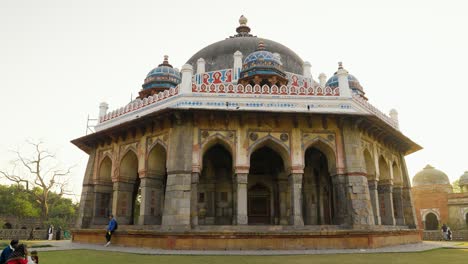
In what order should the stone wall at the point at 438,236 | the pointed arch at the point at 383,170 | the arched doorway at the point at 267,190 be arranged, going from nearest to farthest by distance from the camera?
the arched doorway at the point at 267,190 → the pointed arch at the point at 383,170 → the stone wall at the point at 438,236

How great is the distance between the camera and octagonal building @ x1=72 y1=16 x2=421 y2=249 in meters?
11.2

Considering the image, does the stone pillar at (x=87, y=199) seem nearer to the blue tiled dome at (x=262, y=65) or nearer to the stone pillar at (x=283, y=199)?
the blue tiled dome at (x=262, y=65)

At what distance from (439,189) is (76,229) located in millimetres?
31061

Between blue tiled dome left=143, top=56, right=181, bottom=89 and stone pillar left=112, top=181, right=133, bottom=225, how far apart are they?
5350mm

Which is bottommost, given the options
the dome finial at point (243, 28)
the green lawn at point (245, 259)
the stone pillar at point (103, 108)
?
the green lawn at point (245, 259)

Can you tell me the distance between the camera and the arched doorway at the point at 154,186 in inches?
509

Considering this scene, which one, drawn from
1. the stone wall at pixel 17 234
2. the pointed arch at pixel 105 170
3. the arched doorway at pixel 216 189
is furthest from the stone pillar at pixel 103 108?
the stone wall at pixel 17 234

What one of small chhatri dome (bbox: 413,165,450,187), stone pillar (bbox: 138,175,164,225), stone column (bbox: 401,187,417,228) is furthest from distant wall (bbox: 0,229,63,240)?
small chhatri dome (bbox: 413,165,450,187)

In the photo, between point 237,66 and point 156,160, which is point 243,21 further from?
point 156,160

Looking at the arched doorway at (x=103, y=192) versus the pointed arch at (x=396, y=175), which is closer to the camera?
the arched doorway at (x=103, y=192)

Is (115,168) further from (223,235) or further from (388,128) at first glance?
(388,128)

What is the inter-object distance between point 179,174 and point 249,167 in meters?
2.42

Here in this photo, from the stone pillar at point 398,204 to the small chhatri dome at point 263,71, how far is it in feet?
24.9

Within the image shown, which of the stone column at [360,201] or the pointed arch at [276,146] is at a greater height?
the pointed arch at [276,146]
